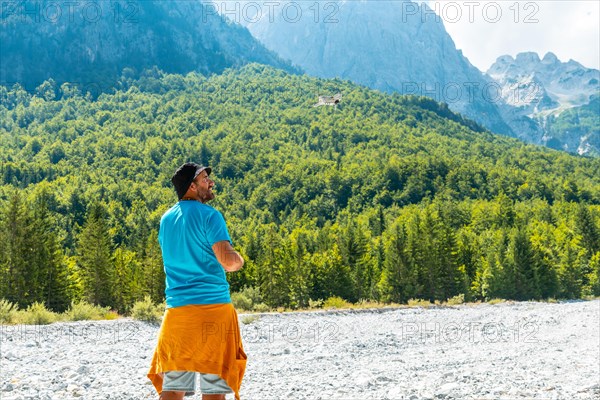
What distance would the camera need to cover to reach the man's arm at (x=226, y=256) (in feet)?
13.6

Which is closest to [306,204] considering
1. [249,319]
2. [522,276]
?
[522,276]

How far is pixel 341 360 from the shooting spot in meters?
12.7

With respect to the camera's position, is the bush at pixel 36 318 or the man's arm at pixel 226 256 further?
the bush at pixel 36 318

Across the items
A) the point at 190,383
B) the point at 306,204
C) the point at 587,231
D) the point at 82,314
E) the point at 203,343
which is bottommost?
the point at 82,314

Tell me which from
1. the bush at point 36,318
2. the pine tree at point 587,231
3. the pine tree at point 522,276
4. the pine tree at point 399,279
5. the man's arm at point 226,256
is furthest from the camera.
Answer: the pine tree at point 587,231

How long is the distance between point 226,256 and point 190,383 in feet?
3.71

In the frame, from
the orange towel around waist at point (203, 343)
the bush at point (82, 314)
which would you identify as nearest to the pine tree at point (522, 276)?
the bush at point (82, 314)

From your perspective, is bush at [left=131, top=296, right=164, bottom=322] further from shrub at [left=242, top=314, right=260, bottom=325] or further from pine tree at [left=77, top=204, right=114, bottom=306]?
pine tree at [left=77, top=204, right=114, bottom=306]

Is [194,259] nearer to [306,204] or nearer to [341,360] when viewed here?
[341,360]

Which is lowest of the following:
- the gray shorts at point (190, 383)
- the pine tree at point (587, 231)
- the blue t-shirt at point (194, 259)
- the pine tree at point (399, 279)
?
the pine tree at point (399, 279)

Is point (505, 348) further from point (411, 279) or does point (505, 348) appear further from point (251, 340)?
point (411, 279)

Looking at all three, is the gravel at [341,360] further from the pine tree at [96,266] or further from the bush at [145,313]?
the pine tree at [96,266]

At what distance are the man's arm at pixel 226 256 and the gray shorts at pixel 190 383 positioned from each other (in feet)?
3.11

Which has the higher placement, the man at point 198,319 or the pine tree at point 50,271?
the man at point 198,319
